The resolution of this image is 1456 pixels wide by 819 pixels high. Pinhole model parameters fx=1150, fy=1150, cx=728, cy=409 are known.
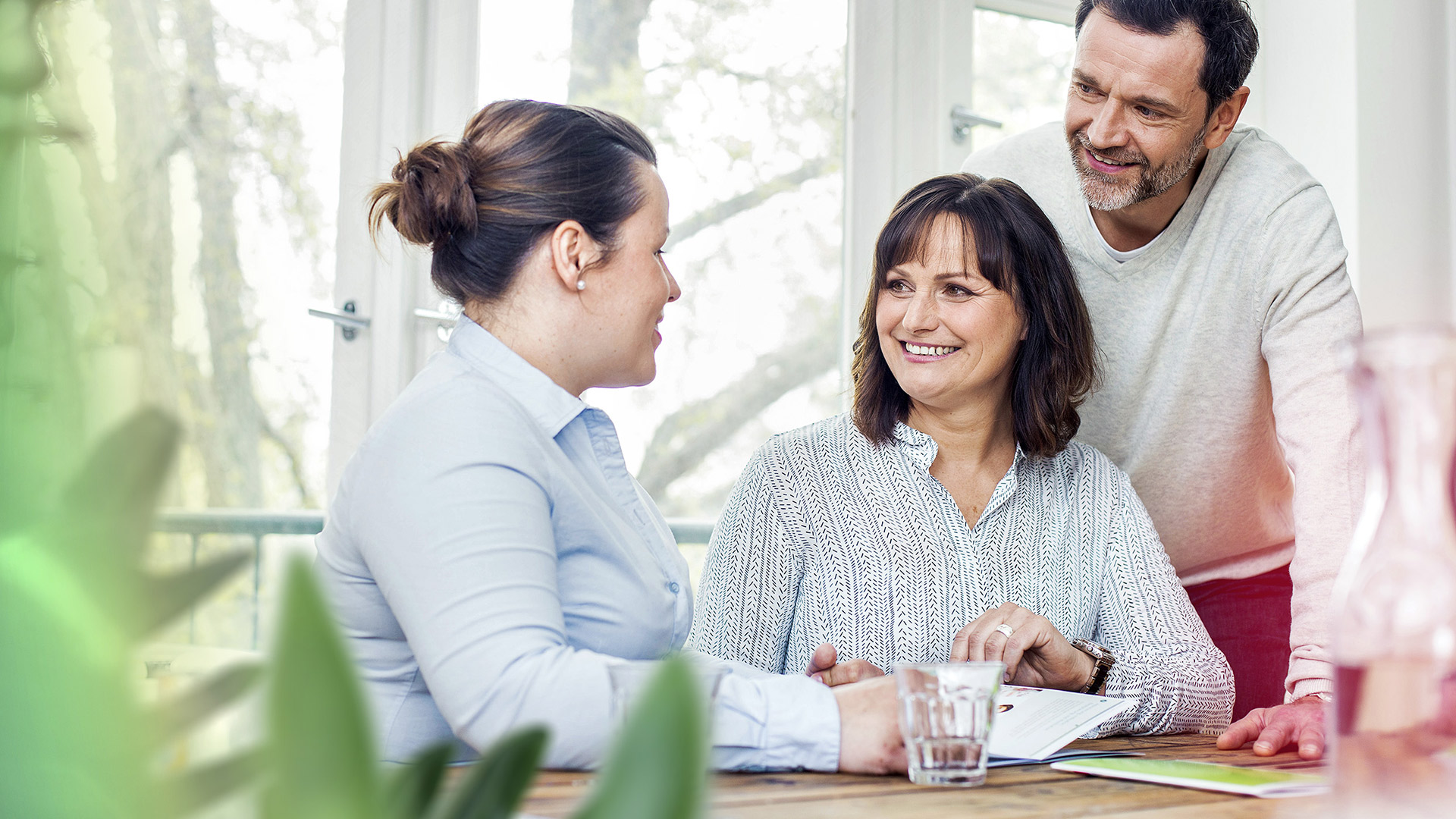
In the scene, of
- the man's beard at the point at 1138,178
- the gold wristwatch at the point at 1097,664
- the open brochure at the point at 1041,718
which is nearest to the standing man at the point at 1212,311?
the man's beard at the point at 1138,178

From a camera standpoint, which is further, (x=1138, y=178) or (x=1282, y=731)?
(x=1138, y=178)

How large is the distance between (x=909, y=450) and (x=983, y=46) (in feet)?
5.15

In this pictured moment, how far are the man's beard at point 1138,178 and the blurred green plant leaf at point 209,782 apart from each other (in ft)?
5.99

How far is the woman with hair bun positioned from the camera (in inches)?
36.9

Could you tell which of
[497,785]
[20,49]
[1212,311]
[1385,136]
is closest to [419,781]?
[497,785]

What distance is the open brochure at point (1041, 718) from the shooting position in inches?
42.1

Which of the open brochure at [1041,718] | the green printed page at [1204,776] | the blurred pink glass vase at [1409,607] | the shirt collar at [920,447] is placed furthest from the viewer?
the shirt collar at [920,447]

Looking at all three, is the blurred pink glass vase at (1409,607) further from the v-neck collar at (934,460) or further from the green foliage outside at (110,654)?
the v-neck collar at (934,460)

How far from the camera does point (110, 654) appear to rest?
19 centimetres

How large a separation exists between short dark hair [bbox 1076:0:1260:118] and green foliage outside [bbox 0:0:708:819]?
1.83m

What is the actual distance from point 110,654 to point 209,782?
4 centimetres

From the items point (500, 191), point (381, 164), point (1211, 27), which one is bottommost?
point (500, 191)

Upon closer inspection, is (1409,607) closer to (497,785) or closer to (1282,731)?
(497,785)

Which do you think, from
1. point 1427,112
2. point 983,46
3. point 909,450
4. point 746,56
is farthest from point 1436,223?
point 909,450
